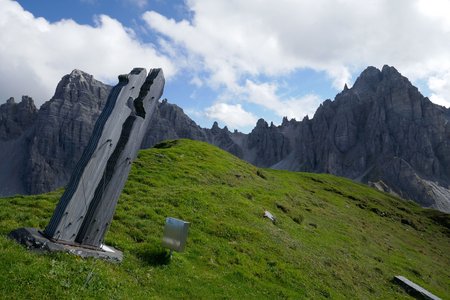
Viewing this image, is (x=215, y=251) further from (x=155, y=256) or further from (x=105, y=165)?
(x=105, y=165)

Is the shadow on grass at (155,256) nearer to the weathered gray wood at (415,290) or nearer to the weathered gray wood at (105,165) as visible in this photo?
the weathered gray wood at (105,165)

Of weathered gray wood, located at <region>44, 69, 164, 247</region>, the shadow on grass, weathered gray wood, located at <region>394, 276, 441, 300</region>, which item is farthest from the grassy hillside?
weathered gray wood, located at <region>44, 69, 164, 247</region>

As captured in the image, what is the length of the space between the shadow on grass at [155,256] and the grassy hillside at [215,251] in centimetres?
5

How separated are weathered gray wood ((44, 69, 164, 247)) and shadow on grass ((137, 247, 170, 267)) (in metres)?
2.43

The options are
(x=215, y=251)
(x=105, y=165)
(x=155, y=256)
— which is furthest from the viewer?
(x=215, y=251)

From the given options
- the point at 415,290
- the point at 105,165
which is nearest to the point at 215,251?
the point at 105,165

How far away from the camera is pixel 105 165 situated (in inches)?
632

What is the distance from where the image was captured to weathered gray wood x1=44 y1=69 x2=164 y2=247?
581 inches

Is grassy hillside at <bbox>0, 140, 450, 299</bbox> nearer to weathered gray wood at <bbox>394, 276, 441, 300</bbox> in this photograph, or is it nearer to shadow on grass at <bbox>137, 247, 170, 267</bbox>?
shadow on grass at <bbox>137, 247, 170, 267</bbox>

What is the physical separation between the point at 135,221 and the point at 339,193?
59.3 m

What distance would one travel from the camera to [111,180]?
16.2 meters

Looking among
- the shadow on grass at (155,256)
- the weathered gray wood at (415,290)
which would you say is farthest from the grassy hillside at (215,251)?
the weathered gray wood at (415,290)

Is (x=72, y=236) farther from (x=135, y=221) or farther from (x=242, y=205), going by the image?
(x=242, y=205)

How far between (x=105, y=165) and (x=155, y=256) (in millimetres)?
5014
